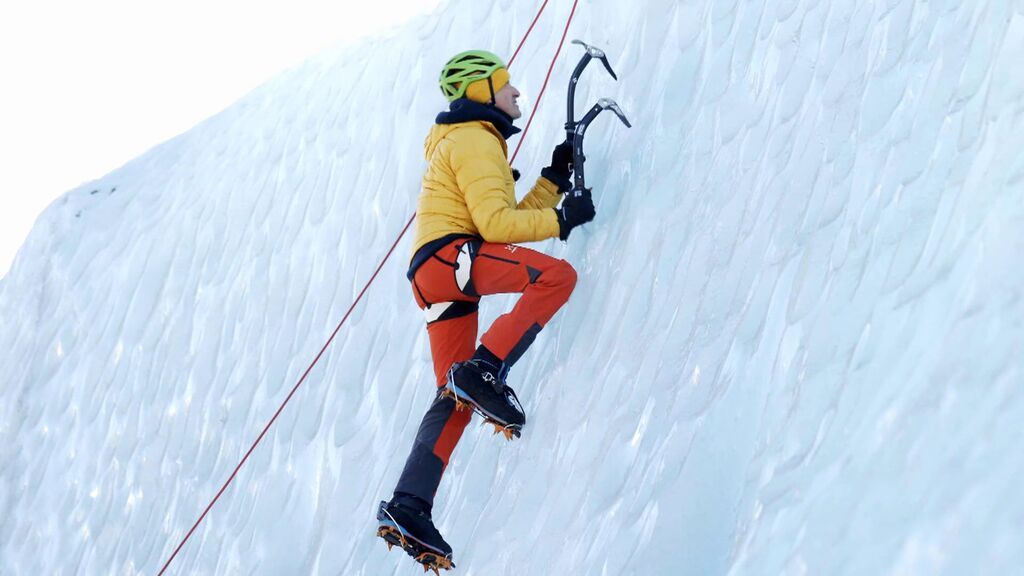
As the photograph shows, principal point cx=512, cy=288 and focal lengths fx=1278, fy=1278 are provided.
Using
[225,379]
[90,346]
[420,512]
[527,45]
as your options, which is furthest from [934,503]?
[90,346]

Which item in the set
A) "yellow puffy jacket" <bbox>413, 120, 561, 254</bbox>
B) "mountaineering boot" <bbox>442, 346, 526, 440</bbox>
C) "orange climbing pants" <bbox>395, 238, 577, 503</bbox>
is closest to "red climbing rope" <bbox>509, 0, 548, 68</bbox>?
"yellow puffy jacket" <bbox>413, 120, 561, 254</bbox>

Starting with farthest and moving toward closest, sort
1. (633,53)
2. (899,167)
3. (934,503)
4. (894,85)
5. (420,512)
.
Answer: (633,53) → (420,512) → (894,85) → (899,167) → (934,503)

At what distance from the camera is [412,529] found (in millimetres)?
3623

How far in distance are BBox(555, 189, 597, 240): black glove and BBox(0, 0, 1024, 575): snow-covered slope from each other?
189mm

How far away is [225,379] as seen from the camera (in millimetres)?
6371

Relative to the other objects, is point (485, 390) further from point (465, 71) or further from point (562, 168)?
point (465, 71)

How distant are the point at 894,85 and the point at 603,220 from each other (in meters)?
1.26

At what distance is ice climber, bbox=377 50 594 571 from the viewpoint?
12.3 feet

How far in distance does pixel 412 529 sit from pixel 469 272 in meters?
0.81

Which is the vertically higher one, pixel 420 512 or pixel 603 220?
pixel 603 220

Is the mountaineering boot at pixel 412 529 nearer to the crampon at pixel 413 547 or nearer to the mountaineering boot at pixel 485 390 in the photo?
the crampon at pixel 413 547

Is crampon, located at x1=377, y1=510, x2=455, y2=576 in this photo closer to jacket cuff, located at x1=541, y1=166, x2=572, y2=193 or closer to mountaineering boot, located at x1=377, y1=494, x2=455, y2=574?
mountaineering boot, located at x1=377, y1=494, x2=455, y2=574

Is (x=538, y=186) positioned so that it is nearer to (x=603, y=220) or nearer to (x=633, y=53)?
(x=603, y=220)

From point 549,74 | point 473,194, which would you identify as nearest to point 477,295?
point 473,194
